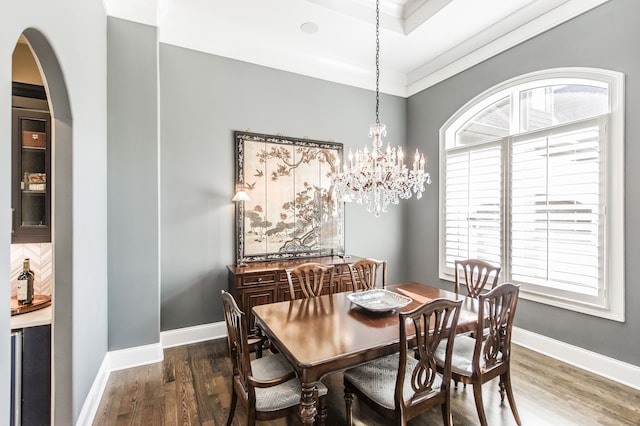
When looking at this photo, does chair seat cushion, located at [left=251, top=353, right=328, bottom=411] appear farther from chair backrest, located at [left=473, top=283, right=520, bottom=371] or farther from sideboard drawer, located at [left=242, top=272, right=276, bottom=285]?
sideboard drawer, located at [left=242, top=272, right=276, bottom=285]

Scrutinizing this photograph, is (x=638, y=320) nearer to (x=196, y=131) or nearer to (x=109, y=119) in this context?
(x=196, y=131)

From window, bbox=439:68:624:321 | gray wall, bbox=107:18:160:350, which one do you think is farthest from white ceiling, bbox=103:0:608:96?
window, bbox=439:68:624:321

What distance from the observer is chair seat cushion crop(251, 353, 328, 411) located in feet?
5.44

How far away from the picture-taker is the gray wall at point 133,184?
2795 millimetres

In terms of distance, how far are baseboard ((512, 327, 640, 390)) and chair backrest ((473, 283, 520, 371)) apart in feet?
4.68

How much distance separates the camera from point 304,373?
4.91 feet

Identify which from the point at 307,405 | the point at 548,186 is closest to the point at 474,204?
the point at 548,186

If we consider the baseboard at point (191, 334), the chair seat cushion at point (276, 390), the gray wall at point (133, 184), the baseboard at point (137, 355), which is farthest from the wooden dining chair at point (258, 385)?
the baseboard at point (191, 334)

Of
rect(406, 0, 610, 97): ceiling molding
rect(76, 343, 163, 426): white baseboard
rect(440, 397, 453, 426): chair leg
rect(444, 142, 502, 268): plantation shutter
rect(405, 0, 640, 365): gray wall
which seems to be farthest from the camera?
rect(444, 142, 502, 268): plantation shutter

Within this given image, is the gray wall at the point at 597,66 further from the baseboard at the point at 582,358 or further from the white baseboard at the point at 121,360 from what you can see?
the white baseboard at the point at 121,360

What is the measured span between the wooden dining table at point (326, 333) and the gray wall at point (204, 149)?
1.56 meters

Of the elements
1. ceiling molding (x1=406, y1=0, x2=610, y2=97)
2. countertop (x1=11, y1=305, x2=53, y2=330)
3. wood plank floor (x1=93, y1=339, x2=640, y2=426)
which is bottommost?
wood plank floor (x1=93, y1=339, x2=640, y2=426)

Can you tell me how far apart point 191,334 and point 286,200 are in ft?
6.35

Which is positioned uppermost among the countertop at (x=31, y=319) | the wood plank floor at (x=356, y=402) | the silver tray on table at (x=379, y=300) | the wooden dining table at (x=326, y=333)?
the countertop at (x=31, y=319)
